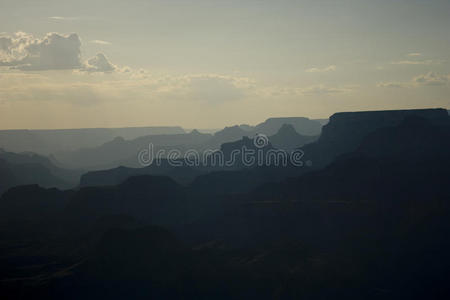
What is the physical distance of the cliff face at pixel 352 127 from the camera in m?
165

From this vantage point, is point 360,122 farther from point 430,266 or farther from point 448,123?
point 430,266

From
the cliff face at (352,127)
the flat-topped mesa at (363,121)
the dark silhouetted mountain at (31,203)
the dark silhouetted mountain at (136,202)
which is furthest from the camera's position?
the cliff face at (352,127)

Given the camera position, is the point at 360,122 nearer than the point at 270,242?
No

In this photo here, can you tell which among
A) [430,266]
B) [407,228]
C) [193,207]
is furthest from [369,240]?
[193,207]

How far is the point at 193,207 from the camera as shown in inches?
5039

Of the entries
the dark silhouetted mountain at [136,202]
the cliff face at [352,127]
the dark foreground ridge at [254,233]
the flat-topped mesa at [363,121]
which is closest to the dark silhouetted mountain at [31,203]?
the dark foreground ridge at [254,233]

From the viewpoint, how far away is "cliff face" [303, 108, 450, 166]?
165m

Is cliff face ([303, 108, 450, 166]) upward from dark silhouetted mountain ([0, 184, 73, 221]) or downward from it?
upward

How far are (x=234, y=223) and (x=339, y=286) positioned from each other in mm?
39328

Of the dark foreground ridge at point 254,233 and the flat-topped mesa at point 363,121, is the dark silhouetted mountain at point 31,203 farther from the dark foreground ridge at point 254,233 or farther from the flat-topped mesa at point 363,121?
the flat-topped mesa at point 363,121

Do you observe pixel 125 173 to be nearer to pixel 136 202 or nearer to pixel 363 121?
pixel 136 202

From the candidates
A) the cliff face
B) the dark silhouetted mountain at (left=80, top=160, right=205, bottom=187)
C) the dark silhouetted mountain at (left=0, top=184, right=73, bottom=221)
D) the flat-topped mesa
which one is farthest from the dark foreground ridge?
the dark silhouetted mountain at (left=80, top=160, right=205, bottom=187)

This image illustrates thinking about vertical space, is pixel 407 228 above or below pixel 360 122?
below

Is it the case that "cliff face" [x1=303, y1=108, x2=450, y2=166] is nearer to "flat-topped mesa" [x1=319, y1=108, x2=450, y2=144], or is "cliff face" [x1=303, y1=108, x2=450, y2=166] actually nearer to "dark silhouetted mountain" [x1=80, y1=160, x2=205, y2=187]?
"flat-topped mesa" [x1=319, y1=108, x2=450, y2=144]
